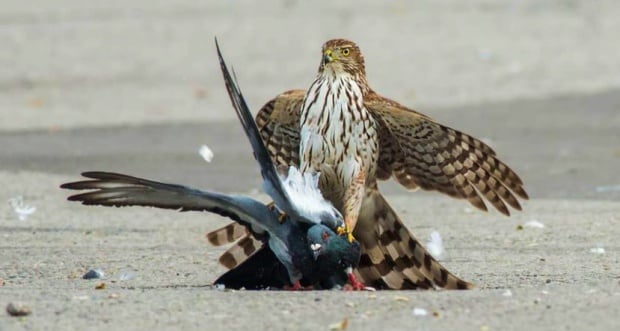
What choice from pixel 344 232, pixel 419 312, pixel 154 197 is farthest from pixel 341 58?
pixel 419 312

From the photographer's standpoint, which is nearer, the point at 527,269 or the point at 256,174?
the point at 527,269

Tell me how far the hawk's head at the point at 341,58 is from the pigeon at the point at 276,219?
574mm


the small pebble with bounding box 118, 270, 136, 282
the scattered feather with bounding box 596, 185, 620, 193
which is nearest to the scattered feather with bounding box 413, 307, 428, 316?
the small pebble with bounding box 118, 270, 136, 282

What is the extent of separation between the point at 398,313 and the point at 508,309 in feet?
1.39

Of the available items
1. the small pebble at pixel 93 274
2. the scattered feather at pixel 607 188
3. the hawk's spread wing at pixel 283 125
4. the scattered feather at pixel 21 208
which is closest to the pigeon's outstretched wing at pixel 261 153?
the hawk's spread wing at pixel 283 125

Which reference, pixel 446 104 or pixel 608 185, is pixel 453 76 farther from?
pixel 608 185

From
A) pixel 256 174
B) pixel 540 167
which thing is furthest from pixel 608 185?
pixel 256 174

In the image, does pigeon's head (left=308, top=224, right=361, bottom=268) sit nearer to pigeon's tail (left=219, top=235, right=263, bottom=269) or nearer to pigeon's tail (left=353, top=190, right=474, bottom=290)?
pigeon's tail (left=353, top=190, right=474, bottom=290)

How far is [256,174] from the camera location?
11438 millimetres

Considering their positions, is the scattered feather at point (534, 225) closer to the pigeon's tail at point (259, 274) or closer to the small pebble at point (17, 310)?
the pigeon's tail at point (259, 274)

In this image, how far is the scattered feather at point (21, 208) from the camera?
9.34 metres

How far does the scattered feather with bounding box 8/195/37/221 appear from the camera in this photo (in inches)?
368

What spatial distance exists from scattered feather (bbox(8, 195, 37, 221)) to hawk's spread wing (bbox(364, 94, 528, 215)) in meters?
2.77

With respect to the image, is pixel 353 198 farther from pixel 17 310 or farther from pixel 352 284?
pixel 17 310
